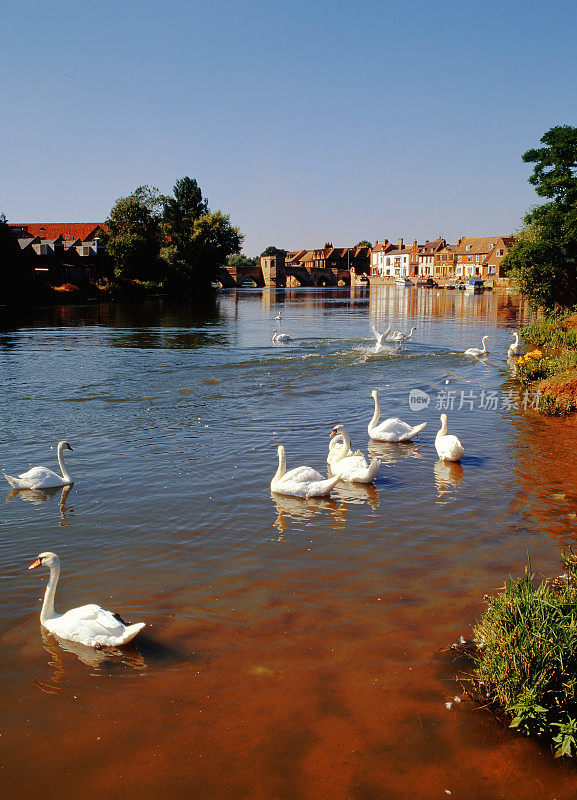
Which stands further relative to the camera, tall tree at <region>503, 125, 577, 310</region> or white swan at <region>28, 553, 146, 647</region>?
tall tree at <region>503, 125, 577, 310</region>

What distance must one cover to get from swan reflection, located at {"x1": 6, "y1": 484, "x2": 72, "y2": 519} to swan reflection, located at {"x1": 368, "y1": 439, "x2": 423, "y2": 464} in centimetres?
619

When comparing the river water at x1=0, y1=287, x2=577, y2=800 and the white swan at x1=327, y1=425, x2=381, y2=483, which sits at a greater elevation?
the white swan at x1=327, y1=425, x2=381, y2=483

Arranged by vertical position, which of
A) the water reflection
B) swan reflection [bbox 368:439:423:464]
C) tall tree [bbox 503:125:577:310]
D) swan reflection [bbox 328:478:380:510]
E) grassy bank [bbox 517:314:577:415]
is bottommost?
the water reflection

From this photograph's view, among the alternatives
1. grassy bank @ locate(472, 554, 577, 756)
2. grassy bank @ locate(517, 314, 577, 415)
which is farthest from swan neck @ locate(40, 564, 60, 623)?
grassy bank @ locate(517, 314, 577, 415)

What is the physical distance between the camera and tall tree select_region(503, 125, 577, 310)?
3212 centimetres

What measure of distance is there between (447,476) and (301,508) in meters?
3.17

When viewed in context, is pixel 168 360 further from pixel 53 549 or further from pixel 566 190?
pixel 566 190

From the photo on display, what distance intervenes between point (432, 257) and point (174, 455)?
169m

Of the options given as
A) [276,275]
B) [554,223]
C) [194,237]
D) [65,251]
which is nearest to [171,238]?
[194,237]

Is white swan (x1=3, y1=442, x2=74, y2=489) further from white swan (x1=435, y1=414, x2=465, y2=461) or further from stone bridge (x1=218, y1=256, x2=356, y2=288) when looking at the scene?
stone bridge (x1=218, y1=256, x2=356, y2=288)

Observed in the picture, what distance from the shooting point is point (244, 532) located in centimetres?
941

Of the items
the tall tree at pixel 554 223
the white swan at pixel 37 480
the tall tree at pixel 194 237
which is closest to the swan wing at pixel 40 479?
the white swan at pixel 37 480

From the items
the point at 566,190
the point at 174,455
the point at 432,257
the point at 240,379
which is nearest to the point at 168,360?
the point at 240,379

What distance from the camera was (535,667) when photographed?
5.11 m
